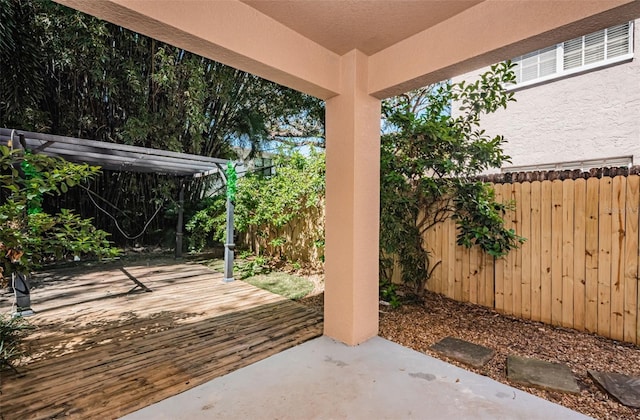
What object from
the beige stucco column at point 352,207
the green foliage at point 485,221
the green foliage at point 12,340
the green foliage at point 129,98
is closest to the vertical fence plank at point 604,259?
the green foliage at point 485,221

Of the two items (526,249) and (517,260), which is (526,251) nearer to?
(526,249)

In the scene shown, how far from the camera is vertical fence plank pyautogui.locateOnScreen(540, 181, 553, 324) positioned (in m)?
3.04

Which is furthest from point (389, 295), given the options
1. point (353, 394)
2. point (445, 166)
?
point (353, 394)

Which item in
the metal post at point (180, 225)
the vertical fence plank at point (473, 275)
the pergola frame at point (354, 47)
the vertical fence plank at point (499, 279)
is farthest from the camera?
the metal post at point (180, 225)

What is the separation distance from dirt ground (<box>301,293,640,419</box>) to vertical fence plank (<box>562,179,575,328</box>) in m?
0.19

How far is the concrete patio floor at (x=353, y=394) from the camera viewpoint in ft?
5.74

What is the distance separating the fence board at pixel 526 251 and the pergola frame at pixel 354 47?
1.76 metres

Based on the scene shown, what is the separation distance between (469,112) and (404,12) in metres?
1.87

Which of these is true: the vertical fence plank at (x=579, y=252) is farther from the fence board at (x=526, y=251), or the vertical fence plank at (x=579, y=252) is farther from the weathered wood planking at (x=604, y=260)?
the fence board at (x=526, y=251)

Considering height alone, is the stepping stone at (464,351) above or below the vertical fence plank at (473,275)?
below

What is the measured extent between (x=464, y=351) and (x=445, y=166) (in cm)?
191

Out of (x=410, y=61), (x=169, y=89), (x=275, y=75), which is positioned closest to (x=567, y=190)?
(x=410, y=61)

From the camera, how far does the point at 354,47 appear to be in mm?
2451

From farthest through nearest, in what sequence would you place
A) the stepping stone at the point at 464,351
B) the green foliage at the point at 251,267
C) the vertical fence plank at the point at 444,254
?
the green foliage at the point at 251,267 → the vertical fence plank at the point at 444,254 → the stepping stone at the point at 464,351
